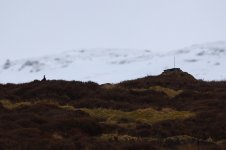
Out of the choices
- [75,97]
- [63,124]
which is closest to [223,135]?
[63,124]

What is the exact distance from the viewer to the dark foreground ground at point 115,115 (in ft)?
62.9

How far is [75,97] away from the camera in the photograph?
33.3 metres

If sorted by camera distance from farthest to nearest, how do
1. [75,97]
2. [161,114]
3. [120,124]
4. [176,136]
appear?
1. [75,97]
2. [161,114]
3. [120,124]
4. [176,136]

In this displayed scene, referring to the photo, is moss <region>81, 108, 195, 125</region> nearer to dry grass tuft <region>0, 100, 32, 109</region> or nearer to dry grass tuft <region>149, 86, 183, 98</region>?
dry grass tuft <region>0, 100, 32, 109</region>

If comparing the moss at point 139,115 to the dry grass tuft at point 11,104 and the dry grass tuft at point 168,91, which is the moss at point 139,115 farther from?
the dry grass tuft at point 168,91

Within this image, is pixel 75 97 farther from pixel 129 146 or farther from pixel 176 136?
pixel 129 146

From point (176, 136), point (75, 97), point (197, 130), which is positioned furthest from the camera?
point (75, 97)

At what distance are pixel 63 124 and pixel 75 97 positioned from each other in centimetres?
1071

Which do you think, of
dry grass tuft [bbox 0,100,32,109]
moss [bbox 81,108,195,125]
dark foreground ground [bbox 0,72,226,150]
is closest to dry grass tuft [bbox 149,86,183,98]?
dark foreground ground [bbox 0,72,226,150]

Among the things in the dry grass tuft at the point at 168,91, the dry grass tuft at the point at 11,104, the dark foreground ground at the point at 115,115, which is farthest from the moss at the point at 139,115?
the dry grass tuft at the point at 168,91

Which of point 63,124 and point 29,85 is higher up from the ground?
point 29,85

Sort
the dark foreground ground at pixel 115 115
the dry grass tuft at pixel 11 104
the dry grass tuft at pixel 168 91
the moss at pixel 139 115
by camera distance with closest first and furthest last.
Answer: the dark foreground ground at pixel 115 115 < the moss at pixel 139 115 < the dry grass tuft at pixel 11 104 < the dry grass tuft at pixel 168 91

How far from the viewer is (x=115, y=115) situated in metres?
26.5

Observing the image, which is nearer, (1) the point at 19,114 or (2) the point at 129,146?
(2) the point at 129,146
